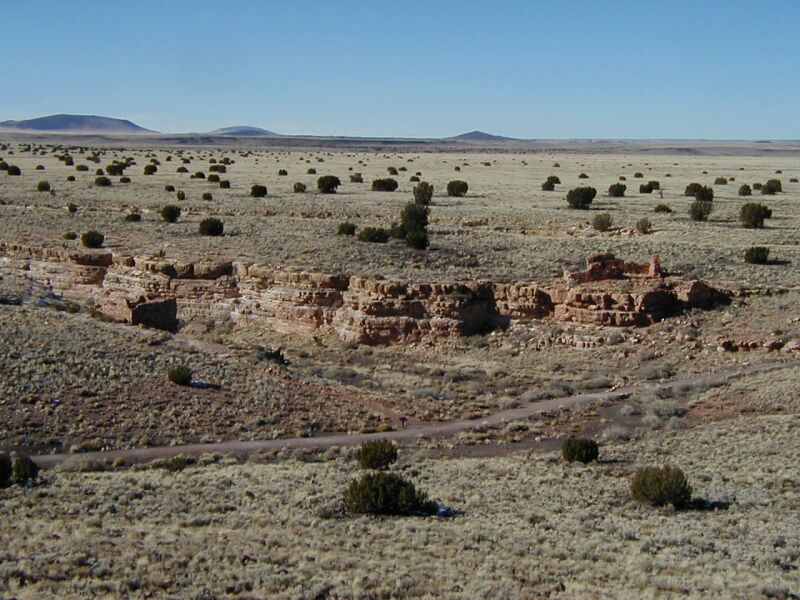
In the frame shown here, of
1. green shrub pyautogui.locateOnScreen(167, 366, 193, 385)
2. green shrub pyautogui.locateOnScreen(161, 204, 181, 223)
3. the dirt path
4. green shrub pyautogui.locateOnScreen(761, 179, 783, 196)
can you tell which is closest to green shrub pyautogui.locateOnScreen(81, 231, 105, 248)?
green shrub pyautogui.locateOnScreen(161, 204, 181, 223)

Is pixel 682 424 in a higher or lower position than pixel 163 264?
lower

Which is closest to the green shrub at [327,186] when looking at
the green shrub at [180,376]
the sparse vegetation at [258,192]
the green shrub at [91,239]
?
the sparse vegetation at [258,192]

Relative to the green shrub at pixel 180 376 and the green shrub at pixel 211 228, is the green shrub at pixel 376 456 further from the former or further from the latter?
the green shrub at pixel 211 228

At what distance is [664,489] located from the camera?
46.7 feet

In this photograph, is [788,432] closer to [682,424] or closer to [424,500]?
[682,424]

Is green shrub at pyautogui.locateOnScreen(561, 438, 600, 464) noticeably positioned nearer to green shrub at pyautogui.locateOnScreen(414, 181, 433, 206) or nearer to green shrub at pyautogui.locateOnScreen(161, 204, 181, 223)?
green shrub at pyautogui.locateOnScreen(161, 204, 181, 223)

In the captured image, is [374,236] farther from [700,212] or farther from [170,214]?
[700,212]

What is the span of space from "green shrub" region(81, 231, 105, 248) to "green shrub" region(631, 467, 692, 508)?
26.4 m

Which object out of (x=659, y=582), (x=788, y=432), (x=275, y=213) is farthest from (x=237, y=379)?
(x=275, y=213)

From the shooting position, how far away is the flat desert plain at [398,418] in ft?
36.7

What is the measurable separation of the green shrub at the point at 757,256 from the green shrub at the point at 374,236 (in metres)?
13.4

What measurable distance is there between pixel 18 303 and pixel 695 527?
23.5 metres

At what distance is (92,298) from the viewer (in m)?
33.4

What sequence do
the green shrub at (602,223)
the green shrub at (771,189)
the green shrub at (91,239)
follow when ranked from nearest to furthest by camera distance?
→ the green shrub at (91,239), the green shrub at (602,223), the green shrub at (771,189)
